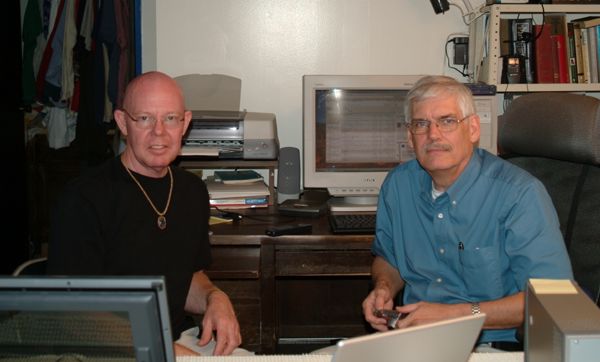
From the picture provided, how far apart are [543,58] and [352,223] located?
121cm

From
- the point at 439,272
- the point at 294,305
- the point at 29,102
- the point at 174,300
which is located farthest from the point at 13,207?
the point at 439,272

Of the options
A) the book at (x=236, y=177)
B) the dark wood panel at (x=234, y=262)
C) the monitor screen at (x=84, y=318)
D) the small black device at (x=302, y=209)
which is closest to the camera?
the monitor screen at (x=84, y=318)

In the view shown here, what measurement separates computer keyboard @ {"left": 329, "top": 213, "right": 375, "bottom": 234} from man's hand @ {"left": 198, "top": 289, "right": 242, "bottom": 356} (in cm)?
68

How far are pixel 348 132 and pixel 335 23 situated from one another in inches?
26.2

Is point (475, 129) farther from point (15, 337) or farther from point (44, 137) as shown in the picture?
point (44, 137)

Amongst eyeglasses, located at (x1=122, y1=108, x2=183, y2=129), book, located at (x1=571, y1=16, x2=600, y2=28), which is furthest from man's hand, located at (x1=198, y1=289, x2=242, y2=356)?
book, located at (x1=571, y1=16, x2=600, y2=28)

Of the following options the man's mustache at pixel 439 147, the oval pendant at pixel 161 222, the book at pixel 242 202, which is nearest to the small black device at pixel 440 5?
the book at pixel 242 202

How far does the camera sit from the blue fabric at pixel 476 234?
160 centimetres

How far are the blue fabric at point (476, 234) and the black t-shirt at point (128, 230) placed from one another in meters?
0.59

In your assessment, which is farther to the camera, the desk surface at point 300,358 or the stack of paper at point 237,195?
the stack of paper at point 237,195

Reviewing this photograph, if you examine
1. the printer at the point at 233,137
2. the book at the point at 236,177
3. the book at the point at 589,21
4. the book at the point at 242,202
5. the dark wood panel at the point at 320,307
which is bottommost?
the dark wood panel at the point at 320,307

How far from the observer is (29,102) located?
12.4 ft

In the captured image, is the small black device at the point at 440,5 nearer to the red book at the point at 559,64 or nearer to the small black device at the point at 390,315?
the red book at the point at 559,64

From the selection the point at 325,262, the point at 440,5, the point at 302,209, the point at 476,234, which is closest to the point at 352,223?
the point at 325,262
